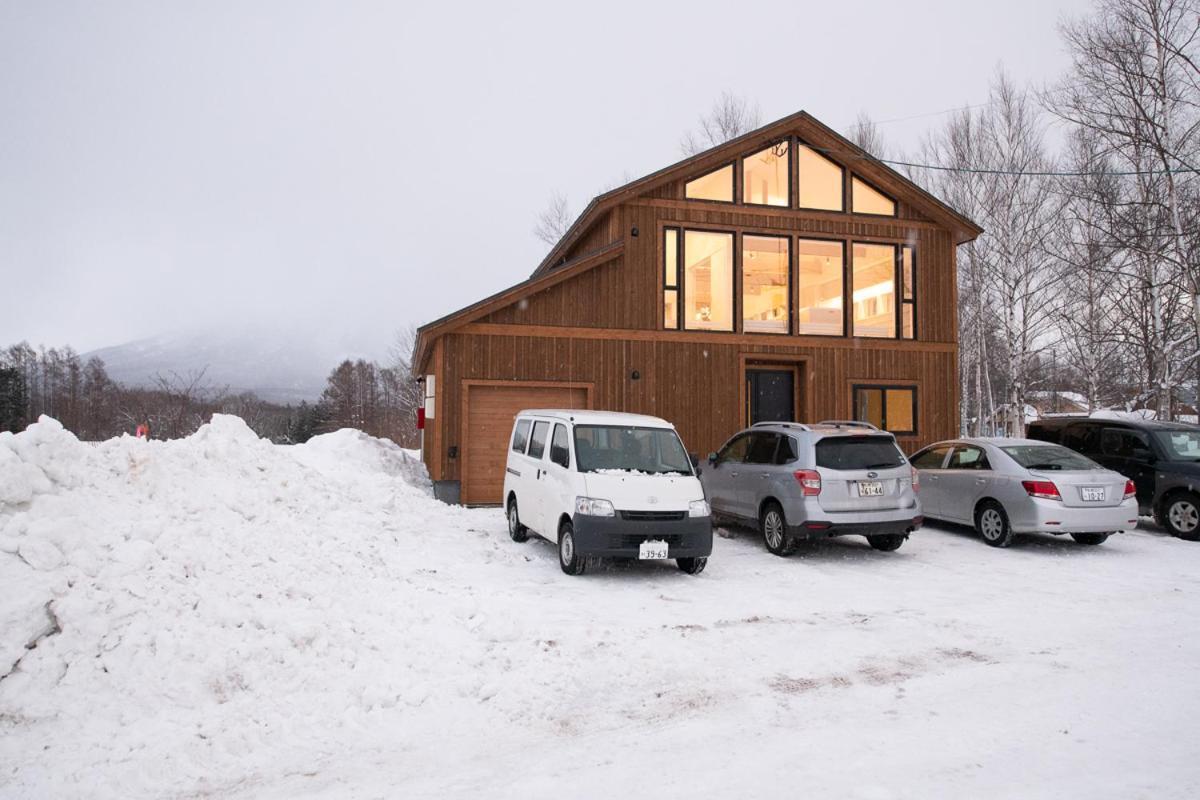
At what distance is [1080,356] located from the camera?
27.9m

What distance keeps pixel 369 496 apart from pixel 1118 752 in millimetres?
9578

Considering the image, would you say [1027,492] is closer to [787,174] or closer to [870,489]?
[870,489]

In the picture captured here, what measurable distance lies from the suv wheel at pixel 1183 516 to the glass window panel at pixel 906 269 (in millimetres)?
7164

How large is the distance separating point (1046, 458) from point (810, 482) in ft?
13.1

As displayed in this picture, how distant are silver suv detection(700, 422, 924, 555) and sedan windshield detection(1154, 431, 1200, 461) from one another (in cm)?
507

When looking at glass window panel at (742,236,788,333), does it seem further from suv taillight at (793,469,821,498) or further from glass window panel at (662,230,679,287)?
suv taillight at (793,469,821,498)

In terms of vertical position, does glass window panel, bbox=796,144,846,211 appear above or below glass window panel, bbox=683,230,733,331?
above

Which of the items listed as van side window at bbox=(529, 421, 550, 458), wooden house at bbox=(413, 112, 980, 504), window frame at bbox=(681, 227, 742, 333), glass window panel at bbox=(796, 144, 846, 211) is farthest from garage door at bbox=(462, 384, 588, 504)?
glass window panel at bbox=(796, 144, 846, 211)

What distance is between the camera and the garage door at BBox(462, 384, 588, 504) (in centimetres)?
1440

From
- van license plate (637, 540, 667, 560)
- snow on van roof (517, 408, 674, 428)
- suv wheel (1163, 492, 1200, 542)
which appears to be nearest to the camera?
van license plate (637, 540, 667, 560)

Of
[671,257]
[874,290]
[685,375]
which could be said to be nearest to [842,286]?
[874,290]

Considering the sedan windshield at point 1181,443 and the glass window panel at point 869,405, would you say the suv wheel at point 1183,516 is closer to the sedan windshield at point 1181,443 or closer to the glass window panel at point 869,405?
the sedan windshield at point 1181,443

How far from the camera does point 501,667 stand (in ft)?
18.4

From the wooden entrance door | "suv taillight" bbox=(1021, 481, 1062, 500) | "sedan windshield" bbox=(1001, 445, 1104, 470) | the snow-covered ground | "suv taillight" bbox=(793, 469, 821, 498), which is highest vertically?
the wooden entrance door
